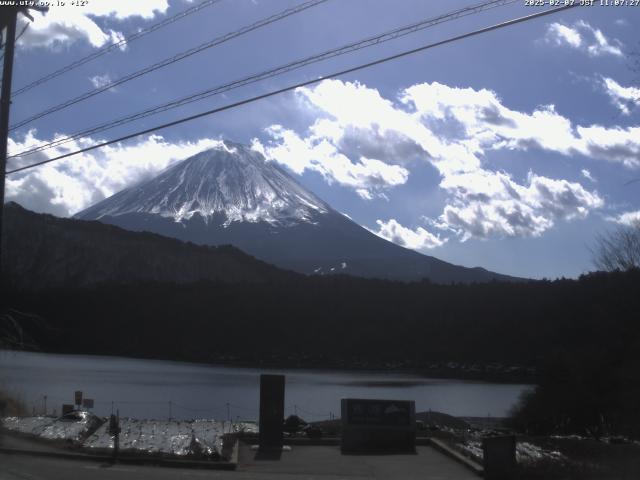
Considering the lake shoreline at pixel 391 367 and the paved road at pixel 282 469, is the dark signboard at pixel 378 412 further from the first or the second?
the lake shoreline at pixel 391 367

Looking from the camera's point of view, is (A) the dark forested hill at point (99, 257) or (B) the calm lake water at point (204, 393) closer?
(B) the calm lake water at point (204, 393)

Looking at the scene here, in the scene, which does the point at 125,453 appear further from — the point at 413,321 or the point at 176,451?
the point at 413,321

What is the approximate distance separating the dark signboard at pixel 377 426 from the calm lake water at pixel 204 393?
16.8m

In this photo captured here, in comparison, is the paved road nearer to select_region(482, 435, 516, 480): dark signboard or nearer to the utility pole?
select_region(482, 435, 516, 480): dark signboard

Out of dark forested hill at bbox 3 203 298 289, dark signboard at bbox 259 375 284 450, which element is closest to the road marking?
dark signboard at bbox 259 375 284 450

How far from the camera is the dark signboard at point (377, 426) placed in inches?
758

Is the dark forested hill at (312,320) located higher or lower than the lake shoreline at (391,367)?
higher

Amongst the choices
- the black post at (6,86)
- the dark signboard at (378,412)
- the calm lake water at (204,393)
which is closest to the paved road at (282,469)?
the dark signboard at (378,412)

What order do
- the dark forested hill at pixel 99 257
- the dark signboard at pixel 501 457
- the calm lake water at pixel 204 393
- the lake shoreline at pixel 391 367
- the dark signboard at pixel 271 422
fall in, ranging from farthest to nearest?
the dark forested hill at pixel 99 257, the lake shoreline at pixel 391 367, the calm lake water at pixel 204 393, the dark signboard at pixel 271 422, the dark signboard at pixel 501 457

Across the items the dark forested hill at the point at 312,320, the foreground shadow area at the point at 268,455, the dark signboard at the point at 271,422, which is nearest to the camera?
the foreground shadow area at the point at 268,455

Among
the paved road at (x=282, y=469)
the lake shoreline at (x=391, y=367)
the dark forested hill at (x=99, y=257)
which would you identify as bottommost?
the paved road at (x=282, y=469)

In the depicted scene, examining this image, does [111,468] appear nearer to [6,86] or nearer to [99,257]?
[6,86]

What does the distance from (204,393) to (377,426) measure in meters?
34.7

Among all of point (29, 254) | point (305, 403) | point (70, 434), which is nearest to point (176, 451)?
point (70, 434)
